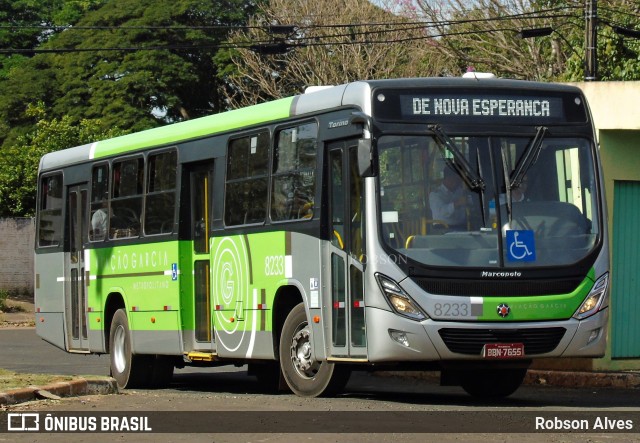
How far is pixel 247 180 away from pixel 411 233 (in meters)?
2.99

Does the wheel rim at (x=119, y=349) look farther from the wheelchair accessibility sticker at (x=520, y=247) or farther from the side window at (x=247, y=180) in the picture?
the wheelchair accessibility sticker at (x=520, y=247)

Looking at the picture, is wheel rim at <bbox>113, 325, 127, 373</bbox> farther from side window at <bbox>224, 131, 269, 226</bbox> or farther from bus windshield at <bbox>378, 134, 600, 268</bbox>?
bus windshield at <bbox>378, 134, 600, 268</bbox>

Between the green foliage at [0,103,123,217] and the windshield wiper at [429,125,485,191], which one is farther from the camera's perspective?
the green foliage at [0,103,123,217]

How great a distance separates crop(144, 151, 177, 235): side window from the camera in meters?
16.8

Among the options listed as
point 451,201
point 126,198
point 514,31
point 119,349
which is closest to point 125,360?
point 119,349

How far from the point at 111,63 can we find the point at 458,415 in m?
43.6

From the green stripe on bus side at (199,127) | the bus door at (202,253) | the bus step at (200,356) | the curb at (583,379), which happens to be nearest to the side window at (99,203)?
the green stripe on bus side at (199,127)

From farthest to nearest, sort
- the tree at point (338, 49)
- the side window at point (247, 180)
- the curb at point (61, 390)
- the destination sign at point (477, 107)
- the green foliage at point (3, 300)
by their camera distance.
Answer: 1. the tree at point (338, 49)
2. the green foliage at point (3, 300)
3. the side window at point (247, 180)
4. the destination sign at point (477, 107)
5. the curb at point (61, 390)

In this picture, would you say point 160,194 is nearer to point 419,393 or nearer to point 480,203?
point 419,393

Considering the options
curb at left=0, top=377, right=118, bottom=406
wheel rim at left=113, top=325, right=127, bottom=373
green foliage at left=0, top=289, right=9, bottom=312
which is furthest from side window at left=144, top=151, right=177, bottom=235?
green foliage at left=0, top=289, right=9, bottom=312

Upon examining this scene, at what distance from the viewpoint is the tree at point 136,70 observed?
52406mm

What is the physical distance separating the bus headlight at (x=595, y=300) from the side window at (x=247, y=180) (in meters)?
3.65

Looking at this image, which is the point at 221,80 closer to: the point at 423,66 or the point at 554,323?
the point at 423,66

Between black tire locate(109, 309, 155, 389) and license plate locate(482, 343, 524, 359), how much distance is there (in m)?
6.51
